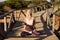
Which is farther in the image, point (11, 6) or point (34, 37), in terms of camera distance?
point (11, 6)

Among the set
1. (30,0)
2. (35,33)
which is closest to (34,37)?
(35,33)

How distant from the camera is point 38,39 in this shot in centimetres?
861

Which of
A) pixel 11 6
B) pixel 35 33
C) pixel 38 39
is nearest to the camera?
pixel 38 39

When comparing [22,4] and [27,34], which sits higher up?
[27,34]

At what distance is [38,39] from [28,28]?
1.08 meters

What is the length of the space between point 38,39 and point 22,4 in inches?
1421

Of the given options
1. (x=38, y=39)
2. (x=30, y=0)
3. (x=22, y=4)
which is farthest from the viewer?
(x=30, y=0)

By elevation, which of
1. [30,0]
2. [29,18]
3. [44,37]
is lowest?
[30,0]

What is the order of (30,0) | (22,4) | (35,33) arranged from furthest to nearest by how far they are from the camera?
(30,0) → (22,4) → (35,33)

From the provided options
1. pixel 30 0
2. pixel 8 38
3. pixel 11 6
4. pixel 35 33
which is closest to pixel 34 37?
pixel 35 33

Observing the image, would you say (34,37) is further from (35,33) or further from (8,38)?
(8,38)

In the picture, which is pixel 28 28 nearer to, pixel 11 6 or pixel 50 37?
pixel 50 37

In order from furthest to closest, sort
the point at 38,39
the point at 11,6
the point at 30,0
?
the point at 30,0 → the point at 11,6 → the point at 38,39

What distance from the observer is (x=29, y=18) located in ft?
32.0
